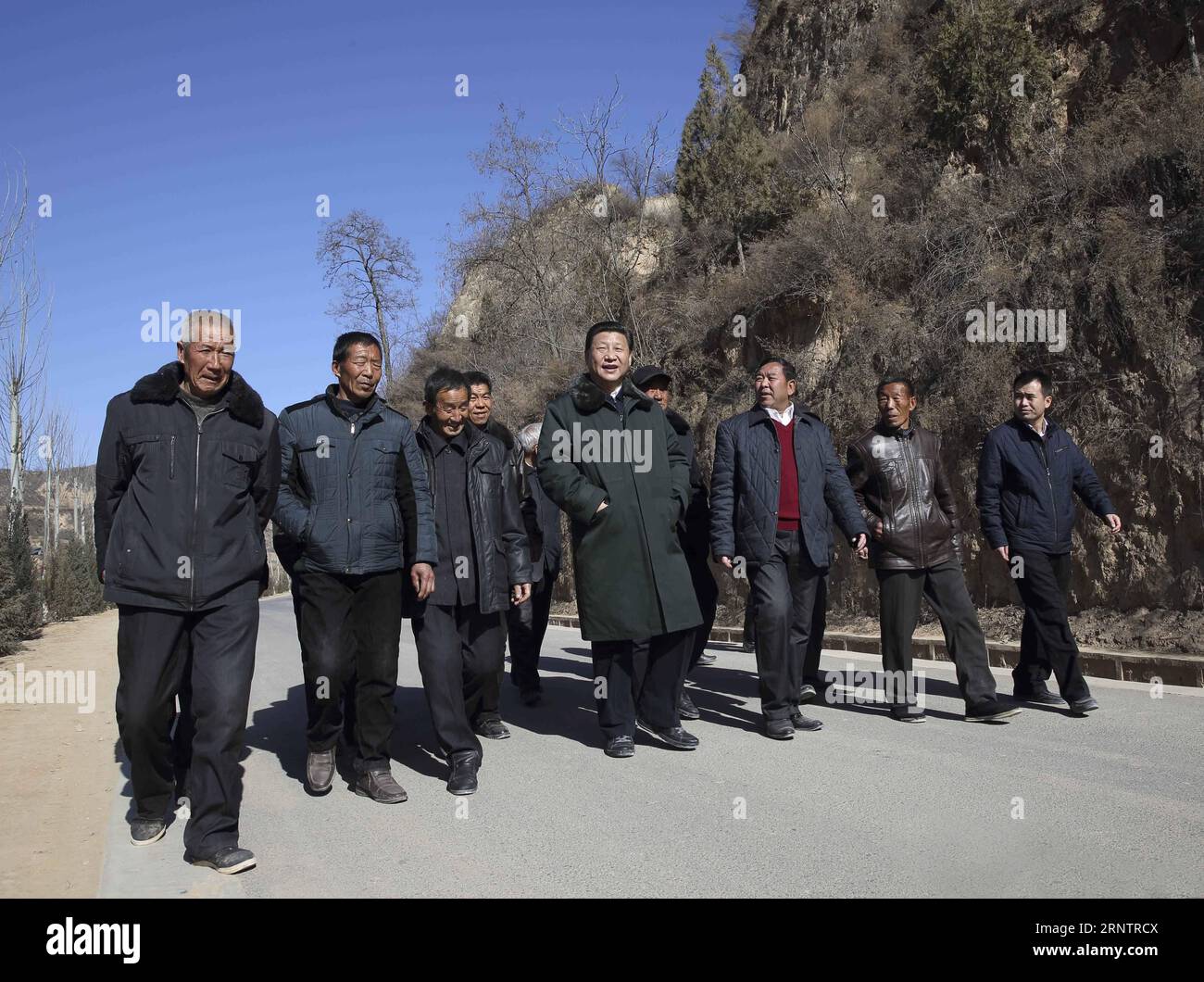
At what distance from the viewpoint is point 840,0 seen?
90.7 feet

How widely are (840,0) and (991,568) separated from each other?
2096 cm

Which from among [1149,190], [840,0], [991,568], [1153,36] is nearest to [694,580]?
[991,568]

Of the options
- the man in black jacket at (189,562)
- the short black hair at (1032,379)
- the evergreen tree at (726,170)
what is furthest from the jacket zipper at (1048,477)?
the evergreen tree at (726,170)

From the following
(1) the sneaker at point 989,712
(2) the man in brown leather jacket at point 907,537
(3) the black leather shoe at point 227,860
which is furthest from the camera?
(2) the man in brown leather jacket at point 907,537

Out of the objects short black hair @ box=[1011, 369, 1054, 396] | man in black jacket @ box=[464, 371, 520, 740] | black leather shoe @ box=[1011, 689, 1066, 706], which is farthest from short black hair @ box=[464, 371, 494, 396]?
black leather shoe @ box=[1011, 689, 1066, 706]

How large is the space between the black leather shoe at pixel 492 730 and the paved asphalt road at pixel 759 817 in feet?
0.40

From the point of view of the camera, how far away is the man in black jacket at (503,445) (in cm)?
681

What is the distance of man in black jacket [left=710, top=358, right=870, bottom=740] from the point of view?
6508 mm

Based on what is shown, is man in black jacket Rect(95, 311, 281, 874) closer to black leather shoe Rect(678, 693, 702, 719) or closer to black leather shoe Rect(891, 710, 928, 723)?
black leather shoe Rect(678, 693, 702, 719)

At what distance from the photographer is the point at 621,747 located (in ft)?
20.2

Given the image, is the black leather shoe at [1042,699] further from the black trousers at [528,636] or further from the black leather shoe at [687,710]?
the black trousers at [528,636]

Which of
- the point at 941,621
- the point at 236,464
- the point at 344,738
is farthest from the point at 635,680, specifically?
the point at 236,464

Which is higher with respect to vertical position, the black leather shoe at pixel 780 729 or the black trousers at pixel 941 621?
the black trousers at pixel 941 621

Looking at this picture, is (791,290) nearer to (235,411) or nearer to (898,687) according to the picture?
(898,687)
